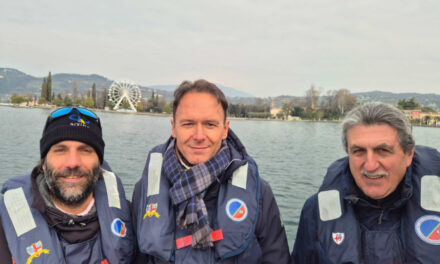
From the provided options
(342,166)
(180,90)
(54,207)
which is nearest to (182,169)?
(180,90)

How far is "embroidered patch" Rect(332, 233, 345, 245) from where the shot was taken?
2859 millimetres

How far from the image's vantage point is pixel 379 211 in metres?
2.85

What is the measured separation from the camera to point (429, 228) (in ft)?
8.77

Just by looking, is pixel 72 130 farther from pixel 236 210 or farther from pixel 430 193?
pixel 430 193

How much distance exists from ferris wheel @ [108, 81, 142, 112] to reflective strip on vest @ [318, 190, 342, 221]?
120m

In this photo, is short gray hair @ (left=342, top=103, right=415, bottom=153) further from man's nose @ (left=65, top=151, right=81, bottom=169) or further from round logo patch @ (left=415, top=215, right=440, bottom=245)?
man's nose @ (left=65, top=151, right=81, bottom=169)

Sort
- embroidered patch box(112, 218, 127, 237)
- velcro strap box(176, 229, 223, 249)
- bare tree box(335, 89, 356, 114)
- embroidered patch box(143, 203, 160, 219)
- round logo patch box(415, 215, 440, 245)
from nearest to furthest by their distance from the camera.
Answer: round logo patch box(415, 215, 440, 245) < velcro strap box(176, 229, 223, 249) < embroidered patch box(143, 203, 160, 219) < embroidered patch box(112, 218, 127, 237) < bare tree box(335, 89, 356, 114)

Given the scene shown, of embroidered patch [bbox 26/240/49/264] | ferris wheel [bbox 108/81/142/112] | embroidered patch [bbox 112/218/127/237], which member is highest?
ferris wheel [bbox 108/81/142/112]

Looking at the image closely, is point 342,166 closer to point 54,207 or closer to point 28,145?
point 54,207

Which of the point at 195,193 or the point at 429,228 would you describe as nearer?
the point at 429,228

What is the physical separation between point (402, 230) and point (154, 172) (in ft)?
6.82

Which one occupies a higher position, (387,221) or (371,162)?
(371,162)

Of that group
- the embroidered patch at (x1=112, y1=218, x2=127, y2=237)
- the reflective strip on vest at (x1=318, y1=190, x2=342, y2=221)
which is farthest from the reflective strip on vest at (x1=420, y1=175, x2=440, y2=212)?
the embroidered patch at (x1=112, y1=218, x2=127, y2=237)

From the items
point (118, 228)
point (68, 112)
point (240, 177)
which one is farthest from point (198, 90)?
point (118, 228)
